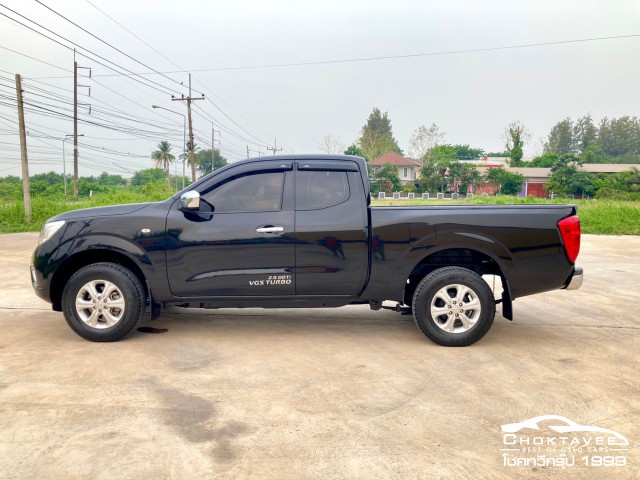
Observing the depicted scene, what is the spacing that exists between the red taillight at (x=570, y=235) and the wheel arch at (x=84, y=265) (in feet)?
13.8

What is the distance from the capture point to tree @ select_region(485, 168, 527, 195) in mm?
67188

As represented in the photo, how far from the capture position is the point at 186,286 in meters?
5.32

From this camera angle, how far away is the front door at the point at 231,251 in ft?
17.2

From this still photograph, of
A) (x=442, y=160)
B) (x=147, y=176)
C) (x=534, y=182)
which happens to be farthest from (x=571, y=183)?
(x=147, y=176)

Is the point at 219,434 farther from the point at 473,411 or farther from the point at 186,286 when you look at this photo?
the point at 186,286

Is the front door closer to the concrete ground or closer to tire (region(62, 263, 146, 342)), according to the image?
tire (region(62, 263, 146, 342))

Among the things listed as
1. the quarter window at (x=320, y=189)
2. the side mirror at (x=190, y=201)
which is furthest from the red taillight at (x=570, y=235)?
the side mirror at (x=190, y=201)

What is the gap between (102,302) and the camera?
17.3 feet

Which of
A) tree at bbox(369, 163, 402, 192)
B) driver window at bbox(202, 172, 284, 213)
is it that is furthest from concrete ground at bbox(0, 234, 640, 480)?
tree at bbox(369, 163, 402, 192)

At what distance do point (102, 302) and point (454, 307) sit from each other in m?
3.51

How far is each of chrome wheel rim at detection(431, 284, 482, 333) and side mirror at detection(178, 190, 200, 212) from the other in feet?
8.27

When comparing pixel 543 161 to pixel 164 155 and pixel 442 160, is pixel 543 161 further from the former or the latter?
pixel 164 155

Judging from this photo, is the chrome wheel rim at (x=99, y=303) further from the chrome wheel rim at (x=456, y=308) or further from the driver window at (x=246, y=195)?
the chrome wheel rim at (x=456, y=308)

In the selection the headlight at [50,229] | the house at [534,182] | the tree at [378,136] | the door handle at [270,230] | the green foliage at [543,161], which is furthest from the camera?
the tree at [378,136]
